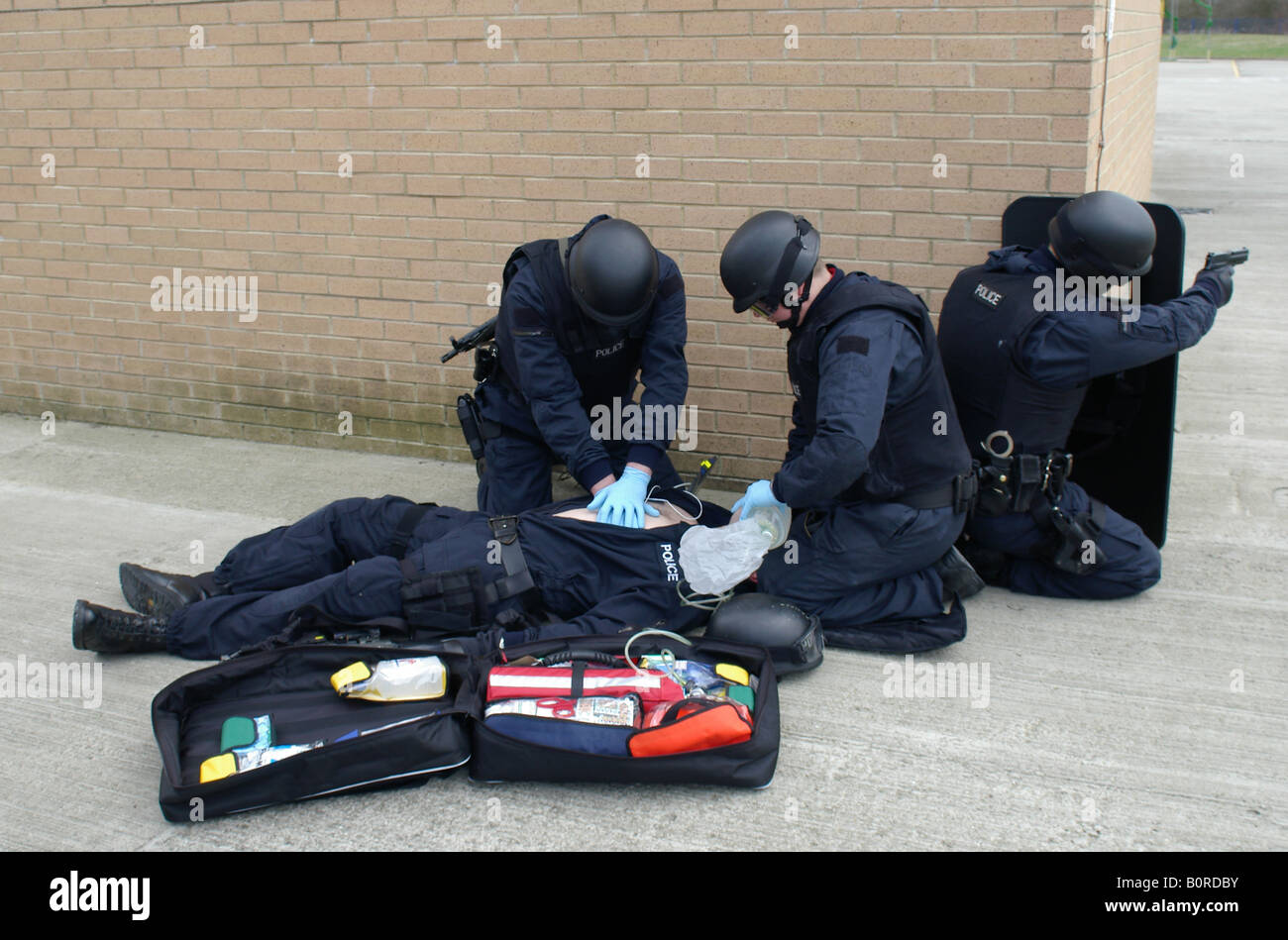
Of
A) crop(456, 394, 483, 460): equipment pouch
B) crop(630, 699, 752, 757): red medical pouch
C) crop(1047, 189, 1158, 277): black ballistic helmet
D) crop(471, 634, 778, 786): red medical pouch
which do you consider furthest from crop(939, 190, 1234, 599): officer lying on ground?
crop(456, 394, 483, 460): equipment pouch

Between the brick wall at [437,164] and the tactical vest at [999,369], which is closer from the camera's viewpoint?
the tactical vest at [999,369]

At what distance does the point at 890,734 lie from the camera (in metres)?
3.40

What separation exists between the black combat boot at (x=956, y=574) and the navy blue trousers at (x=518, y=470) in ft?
4.03

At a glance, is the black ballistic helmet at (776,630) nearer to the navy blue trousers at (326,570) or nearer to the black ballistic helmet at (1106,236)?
the navy blue trousers at (326,570)

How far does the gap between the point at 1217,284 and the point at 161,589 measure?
3.89 m

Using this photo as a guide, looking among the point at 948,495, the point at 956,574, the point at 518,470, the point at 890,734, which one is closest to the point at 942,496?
the point at 948,495

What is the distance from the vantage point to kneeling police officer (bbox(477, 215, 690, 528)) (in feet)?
13.6

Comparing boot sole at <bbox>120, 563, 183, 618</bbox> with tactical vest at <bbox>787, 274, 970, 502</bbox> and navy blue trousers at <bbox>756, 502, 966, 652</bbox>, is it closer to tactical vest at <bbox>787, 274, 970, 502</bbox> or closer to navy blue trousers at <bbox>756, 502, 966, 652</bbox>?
navy blue trousers at <bbox>756, 502, 966, 652</bbox>

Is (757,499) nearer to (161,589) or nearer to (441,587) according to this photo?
(441,587)

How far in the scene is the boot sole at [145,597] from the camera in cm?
398

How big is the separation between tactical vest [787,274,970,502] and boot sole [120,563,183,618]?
2329 mm

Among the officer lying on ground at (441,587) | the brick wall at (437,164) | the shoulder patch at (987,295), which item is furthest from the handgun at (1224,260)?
the officer lying on ground at (441,587)

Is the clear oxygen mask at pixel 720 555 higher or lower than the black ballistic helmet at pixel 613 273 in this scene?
lower

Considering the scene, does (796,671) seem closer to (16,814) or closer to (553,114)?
(16,814)
